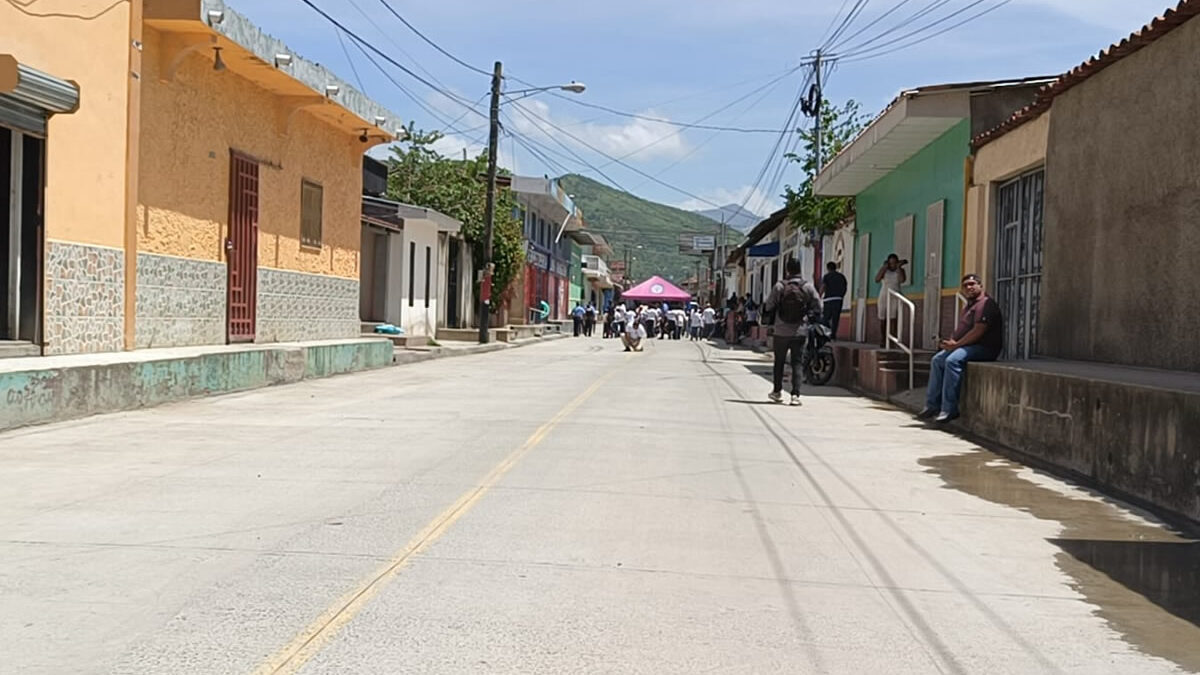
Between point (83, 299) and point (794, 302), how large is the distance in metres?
8.92

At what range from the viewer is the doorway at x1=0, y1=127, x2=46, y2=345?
12.7 meters

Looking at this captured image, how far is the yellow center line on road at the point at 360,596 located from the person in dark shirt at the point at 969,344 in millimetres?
6310

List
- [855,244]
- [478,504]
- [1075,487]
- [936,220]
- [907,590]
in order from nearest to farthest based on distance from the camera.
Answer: [907,590]
[478,504]
[1075,487]
[936,220]
[855,244]

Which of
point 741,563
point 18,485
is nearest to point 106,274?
point 18,485

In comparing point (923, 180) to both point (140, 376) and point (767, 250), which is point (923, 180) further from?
point (767, 250)

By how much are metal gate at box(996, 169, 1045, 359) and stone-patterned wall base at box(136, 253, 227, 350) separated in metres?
11.5

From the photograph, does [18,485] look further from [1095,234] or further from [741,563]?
[1095,234]

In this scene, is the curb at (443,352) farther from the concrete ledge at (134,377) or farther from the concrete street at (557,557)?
the concrete street at (557,557)

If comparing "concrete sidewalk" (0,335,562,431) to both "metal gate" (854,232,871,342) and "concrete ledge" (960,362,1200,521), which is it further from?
"metal gate" (854,232,871,342)

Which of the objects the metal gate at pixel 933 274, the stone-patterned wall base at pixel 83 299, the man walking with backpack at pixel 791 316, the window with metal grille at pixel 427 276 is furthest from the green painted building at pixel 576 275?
the stone-patterned wall base at pixel 83 299

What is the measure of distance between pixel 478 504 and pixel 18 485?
320cm

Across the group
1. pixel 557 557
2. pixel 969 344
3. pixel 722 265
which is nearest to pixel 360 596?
→ pixel 557 557

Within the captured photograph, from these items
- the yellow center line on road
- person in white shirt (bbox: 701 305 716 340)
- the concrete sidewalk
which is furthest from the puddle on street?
person in white shirt (bbox: 701 305 716 340)

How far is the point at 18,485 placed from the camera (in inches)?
317
